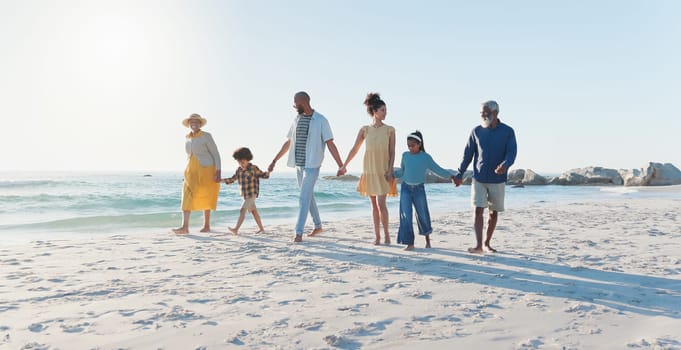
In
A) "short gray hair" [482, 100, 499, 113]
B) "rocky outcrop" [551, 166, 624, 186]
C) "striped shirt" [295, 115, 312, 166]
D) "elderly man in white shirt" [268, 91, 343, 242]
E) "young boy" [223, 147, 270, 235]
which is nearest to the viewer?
"short gray hair" [482, 100, 499, 113]

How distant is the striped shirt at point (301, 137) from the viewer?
6375 mm

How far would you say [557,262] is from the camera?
Answer: 4.82m

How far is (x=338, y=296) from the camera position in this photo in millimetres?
3428

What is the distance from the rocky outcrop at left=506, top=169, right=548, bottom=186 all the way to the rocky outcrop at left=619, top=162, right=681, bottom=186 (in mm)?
7866

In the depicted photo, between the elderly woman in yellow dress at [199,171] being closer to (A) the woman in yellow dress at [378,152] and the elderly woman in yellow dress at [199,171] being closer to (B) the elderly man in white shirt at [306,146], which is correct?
(B) the elderly man in white shirt at [306,146]

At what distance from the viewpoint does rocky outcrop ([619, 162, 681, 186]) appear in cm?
3822

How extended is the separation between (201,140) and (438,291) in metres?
5.03

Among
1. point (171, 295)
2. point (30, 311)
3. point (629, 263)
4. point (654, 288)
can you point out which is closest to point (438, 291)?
point (654, 288)

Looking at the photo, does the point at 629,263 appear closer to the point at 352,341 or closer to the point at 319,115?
the point at 352,341

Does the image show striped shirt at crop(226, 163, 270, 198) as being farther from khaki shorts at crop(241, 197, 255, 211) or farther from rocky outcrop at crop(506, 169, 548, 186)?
rocky outcrop at crop(506, 169, 548, 186)

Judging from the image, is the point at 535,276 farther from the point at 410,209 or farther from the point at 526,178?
the point at 526,178

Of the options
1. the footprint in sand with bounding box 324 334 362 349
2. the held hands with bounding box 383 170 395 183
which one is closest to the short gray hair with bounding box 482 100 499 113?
the held hands with bounding box 383 170 395 183

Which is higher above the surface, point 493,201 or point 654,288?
point 493,201

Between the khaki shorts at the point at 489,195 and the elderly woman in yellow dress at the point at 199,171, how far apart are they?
4.06m
